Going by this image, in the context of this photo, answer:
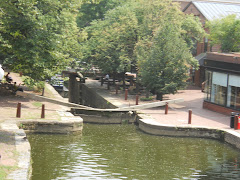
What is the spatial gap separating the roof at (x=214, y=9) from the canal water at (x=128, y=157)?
27.7m

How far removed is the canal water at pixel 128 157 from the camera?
681 inches

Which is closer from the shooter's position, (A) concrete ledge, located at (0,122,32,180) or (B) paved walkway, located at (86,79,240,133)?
(A) concrete ledge, located at (0,122,32,180)

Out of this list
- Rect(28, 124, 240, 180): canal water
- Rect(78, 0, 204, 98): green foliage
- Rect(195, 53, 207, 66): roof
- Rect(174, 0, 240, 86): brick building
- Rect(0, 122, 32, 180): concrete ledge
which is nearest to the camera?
Rect(0, 122, 32, 180): concrete ledge

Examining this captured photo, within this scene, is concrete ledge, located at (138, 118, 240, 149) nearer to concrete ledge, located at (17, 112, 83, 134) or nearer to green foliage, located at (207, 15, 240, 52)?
concrete ledge, located at (17, 112, 83, 134)

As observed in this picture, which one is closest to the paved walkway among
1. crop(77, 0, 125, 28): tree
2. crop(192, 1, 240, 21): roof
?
crop(192, 1, 240, 21): roof

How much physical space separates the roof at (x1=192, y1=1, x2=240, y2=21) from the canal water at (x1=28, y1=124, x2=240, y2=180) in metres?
27.7

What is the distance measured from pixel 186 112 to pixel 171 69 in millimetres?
3800

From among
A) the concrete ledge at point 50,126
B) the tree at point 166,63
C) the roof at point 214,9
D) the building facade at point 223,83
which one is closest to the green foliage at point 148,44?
the tree at point 166,63

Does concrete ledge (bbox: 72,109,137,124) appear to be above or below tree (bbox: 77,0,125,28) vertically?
below

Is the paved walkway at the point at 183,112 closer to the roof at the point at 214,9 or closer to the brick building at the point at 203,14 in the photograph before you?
the brick building at the point at 203,14

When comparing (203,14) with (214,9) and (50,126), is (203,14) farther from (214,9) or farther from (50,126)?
(50,126)

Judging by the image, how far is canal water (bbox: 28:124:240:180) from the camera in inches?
681

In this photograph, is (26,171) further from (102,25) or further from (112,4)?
(112,4)

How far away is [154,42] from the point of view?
111ft
